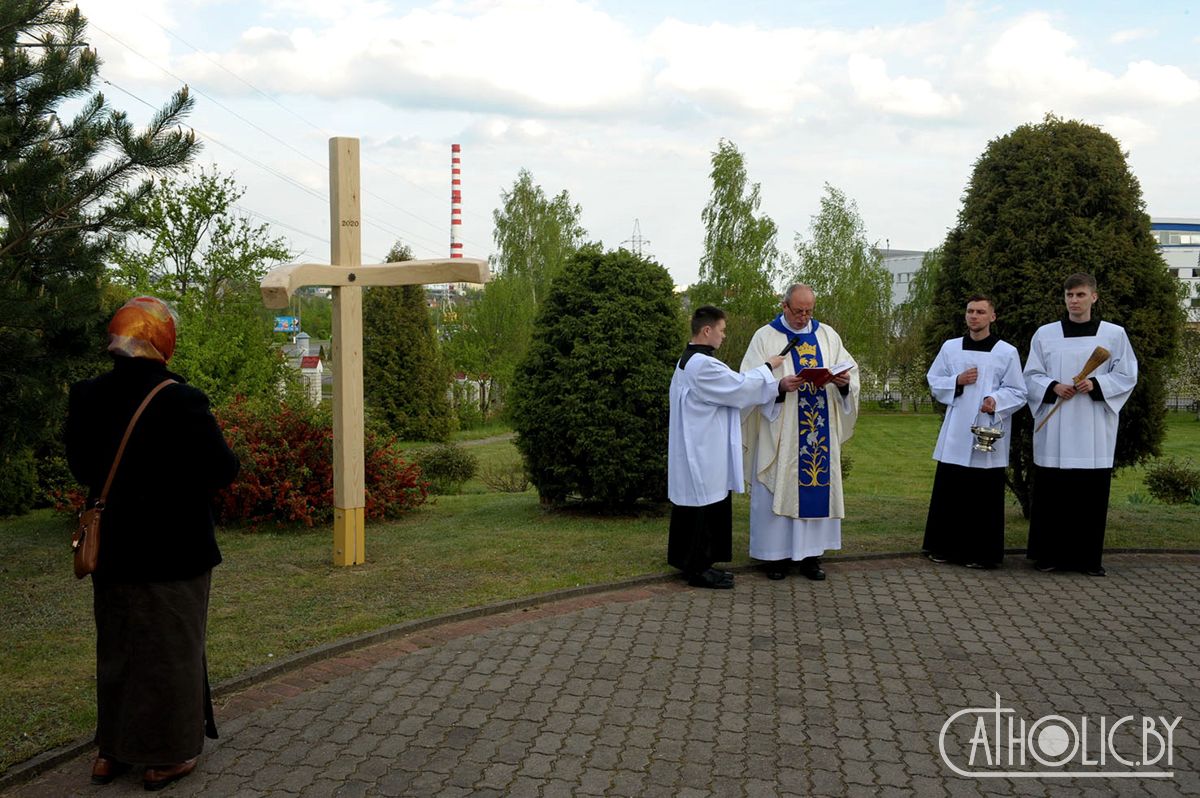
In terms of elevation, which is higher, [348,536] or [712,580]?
[348,536]

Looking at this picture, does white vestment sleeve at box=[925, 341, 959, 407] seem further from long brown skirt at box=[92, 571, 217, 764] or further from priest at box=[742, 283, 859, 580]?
long brown skirt at box=[92, 571, 217, 764]

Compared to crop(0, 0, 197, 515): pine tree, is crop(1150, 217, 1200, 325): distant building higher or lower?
higher

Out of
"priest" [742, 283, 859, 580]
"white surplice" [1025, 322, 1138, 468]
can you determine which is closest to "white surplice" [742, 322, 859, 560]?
"priest" [742, 283, 859, 580]

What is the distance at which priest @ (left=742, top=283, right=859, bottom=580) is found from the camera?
7609 millimetres

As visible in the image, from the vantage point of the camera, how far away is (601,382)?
9.62m

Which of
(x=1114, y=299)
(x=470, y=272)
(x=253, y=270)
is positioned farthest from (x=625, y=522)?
(x=253, y=270)

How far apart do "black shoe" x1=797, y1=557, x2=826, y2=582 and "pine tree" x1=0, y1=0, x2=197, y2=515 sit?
5.06 metres

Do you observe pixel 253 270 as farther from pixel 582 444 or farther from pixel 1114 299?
pixel 1114 299

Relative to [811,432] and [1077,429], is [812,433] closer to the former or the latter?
[811,432]

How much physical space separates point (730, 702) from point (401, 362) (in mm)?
20651

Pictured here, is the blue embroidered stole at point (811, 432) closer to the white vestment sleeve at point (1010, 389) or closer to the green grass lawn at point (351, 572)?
the green grass lawn at point (351, 572)

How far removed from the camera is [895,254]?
97.3 meters

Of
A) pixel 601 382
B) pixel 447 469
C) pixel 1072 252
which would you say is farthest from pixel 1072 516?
pixel 447 469

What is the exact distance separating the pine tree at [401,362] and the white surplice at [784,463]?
1733 centimetres
